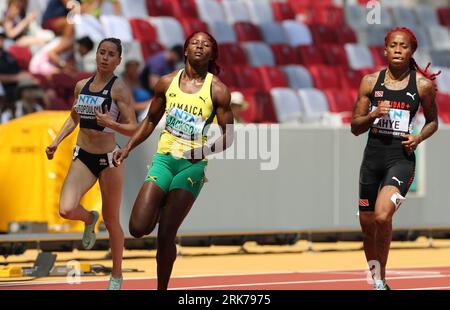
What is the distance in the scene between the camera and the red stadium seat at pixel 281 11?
30.5 metres

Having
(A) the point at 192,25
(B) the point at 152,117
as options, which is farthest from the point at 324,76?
(B) the point at 152,117

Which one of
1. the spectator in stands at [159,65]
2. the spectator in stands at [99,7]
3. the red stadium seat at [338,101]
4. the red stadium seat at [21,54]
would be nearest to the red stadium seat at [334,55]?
the red stadium seat at [338,101]

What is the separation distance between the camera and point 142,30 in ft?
86.1

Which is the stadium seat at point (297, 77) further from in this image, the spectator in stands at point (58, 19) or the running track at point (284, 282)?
the running track at point (284, 282)

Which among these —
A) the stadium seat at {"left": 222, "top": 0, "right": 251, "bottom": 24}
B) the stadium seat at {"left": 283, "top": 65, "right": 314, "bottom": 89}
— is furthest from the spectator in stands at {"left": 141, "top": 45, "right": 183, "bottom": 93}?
the stadium seat at {"left": 222, "top": 0, "right": 251, "bottom": 24}

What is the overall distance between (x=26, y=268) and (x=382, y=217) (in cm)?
483

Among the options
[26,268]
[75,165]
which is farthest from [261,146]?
[75,165]

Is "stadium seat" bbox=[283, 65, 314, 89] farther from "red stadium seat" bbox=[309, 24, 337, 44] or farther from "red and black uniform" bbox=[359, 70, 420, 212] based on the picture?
"red and black uniform" bbox=[359, 70, 420, 212]

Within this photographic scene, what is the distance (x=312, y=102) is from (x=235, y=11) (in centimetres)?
353

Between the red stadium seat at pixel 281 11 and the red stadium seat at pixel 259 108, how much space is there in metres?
5.44

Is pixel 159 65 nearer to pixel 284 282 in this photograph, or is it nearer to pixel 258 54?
pixel 258 54

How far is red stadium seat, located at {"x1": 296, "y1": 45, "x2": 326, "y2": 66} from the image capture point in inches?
1134

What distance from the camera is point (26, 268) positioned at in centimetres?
1478

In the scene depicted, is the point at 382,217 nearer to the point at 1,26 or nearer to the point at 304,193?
the point at 304,193
